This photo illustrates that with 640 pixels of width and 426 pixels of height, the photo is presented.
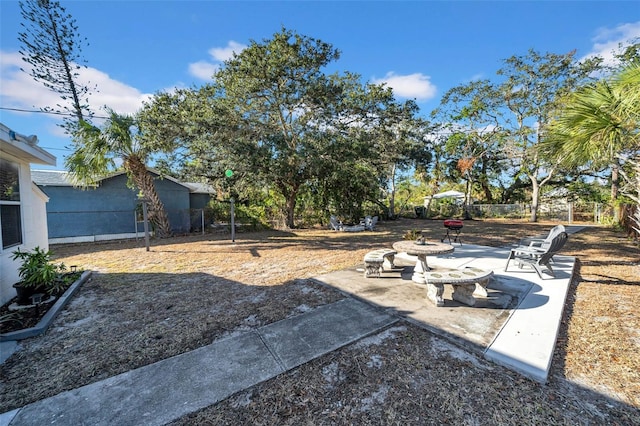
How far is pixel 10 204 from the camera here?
4.14 m

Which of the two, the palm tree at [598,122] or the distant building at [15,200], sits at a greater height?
the palm tree at [598,122]

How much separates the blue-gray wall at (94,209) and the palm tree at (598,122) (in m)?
14.1

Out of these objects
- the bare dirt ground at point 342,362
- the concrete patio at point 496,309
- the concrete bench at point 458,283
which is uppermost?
the concrete bench at point 458,283

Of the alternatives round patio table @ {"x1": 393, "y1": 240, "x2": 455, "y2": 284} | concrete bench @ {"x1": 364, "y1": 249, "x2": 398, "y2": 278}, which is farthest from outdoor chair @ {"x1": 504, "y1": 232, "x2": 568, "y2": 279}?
concrete bench @ {"x1": 364, "y1": 249, "x2": 398, "y2": 278}

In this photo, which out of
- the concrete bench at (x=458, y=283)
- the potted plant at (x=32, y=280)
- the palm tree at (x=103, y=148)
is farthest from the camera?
the palm tree at (x=103, y=148)

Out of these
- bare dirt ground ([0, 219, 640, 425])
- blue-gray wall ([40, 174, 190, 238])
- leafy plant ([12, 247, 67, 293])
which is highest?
blue-gray wall ([40, 174, 190, 238])

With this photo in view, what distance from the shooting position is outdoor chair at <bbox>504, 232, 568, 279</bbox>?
15.1 ft

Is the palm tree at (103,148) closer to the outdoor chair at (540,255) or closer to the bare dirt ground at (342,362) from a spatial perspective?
the bare dirt ground at (342,362)

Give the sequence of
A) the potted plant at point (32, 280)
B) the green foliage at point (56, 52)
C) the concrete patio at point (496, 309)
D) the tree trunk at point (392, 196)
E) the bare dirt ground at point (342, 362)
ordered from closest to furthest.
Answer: the bare dirt ground at point (342, 362) < the concrete patio at point (496, 309) < the potted plant at point (32, 280) < the green foliage at point (56, 52) < the tree trunk at point (392, 196)

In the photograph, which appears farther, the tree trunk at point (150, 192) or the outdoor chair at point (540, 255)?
the tree trunk at point (150, 192)

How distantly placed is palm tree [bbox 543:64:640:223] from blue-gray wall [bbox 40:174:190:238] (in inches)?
556

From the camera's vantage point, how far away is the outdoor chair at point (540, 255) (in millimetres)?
4605

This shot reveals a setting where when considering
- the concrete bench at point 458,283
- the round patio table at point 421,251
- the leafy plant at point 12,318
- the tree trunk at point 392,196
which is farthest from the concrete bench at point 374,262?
the tree trunk at point 392,196

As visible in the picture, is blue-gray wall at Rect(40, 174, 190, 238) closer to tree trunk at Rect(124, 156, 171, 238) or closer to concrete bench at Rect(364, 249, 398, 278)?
tree trunk at Rect(124, 156, 171, 238)
